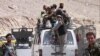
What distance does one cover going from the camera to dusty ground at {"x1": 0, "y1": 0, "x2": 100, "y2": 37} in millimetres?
47094

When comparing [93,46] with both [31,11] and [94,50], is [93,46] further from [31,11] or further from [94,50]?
[31,11]

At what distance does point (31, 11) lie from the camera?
54.1 meters

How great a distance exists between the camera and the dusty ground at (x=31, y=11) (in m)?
47.1

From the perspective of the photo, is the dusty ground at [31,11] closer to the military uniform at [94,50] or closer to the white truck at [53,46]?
the white truck at [53,46]

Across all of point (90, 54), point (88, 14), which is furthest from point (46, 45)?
point (88, 14)

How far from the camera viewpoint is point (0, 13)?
163 ft

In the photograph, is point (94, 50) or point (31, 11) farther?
point (31, 11)

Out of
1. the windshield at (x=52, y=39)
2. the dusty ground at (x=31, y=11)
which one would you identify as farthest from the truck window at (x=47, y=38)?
the dusty ground at (x=31, y=11)

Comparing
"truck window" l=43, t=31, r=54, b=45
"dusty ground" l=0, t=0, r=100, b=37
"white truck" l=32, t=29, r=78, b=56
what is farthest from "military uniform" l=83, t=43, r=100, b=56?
"dusty ground" l=0, t=0, r=100, b=37

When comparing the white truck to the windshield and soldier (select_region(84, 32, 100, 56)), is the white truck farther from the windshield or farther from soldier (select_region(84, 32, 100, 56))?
soldier (select_region(84, 32, 100, 56))

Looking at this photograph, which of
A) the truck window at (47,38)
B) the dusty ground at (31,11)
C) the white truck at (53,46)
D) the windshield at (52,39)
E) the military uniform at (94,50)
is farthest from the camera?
the dusty ground at (31,11)

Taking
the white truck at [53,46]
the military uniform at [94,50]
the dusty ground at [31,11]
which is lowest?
the white truck at [53,46]

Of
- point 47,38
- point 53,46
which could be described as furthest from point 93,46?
point 47,38

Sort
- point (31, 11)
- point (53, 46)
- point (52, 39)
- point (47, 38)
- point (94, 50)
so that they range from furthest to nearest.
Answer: point (31, 11), point (47, 38), point (52, 39), point (53, 46), point (94, 50)
